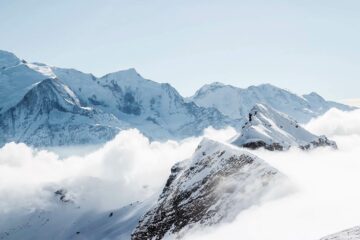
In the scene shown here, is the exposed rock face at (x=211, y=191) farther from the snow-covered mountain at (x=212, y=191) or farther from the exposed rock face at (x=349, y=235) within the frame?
the exposed rock face at (x=349, y=235)

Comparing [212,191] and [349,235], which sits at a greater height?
[349,235]

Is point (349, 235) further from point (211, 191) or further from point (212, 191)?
point (211, 191)

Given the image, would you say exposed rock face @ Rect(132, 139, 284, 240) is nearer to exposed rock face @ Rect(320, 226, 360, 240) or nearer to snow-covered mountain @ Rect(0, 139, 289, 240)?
snow-covered mountain @ Rect(0, 139, 289, 240)

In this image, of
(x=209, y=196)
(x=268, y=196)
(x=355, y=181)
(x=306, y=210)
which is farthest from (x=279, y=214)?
(x=355, y=181)

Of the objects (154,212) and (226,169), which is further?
(154,212)

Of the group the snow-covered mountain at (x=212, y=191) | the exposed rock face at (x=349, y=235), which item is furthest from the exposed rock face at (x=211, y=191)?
the exposed rock face at (x=349, y=235)

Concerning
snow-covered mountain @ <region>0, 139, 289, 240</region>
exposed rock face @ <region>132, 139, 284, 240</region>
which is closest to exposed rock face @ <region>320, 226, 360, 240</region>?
snow-covered mountain @ <region>0, 139, 289, 240</region>

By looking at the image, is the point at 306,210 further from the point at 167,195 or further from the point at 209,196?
the point at 167,195

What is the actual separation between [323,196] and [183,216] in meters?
24.5

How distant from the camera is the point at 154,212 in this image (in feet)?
332

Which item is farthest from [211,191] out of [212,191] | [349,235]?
[349,235]

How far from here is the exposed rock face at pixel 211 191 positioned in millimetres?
77625

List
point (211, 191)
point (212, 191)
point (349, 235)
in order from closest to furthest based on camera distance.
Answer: point (349, 235) < point (212, 191) < point (211, 191)

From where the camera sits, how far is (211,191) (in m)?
85.2
